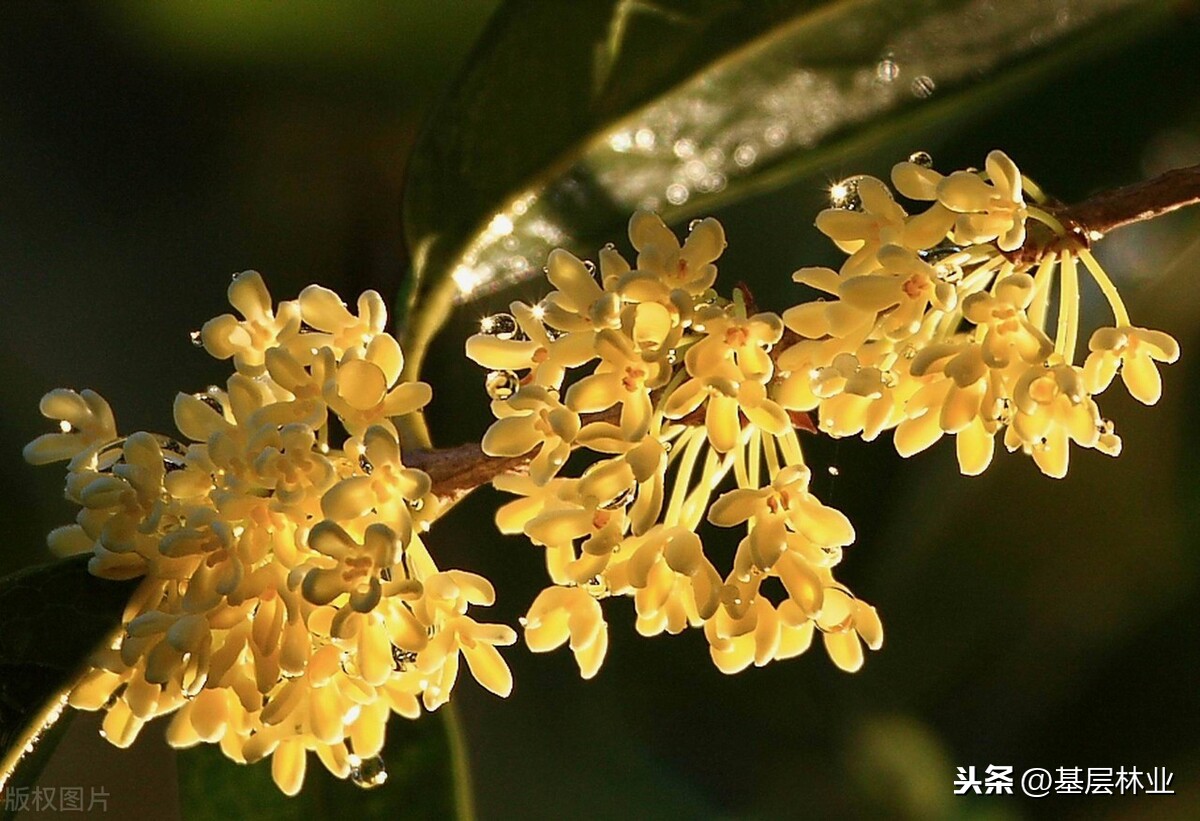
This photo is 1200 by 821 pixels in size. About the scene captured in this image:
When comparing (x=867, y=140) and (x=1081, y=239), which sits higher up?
(x=867, y=140)

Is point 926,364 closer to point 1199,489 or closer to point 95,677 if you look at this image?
point 95,677

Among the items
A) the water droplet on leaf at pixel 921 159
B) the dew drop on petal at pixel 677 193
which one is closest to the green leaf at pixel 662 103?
the dew drop on petal at pixel 677 193

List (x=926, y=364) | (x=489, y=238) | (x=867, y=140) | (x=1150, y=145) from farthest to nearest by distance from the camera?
(x=1150, y=145) < (x=867, y=140) < (x=489, y=238) < (x=926, y=364)

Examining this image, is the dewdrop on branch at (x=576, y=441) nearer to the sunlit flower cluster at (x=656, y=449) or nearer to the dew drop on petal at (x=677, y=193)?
the sunlit flower cluster at (x=656, y=449)

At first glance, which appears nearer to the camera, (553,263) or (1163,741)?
(553,263)

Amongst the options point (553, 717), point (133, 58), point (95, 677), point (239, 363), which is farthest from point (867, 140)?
point (133, 58)

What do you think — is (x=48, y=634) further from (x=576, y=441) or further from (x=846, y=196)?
(x=846, y=196)

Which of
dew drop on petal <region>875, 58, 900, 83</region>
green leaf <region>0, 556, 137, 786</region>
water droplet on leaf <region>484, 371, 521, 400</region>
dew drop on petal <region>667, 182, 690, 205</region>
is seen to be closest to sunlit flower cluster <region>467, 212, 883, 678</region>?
water droplet on leaf <region>484, 371, 521, 400</region>
